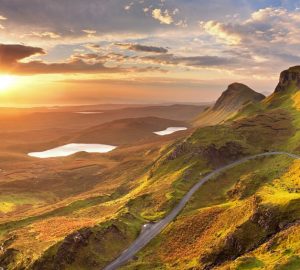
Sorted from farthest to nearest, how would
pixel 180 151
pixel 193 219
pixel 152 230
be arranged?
pixel 180 151 → pixel 152 230 → pixel 193 219

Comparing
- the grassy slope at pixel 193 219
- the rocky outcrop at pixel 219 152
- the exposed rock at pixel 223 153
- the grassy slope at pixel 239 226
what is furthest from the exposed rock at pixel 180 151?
the grassy slope at pixel 239 226

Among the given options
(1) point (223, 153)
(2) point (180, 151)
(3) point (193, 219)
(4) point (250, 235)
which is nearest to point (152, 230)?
(3) point (193, 219)

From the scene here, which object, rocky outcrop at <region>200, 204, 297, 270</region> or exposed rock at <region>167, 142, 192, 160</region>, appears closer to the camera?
rocky outcrop at <region>200, 204, 297, 270</region>

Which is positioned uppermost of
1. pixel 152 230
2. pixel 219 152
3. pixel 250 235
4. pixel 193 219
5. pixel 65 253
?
pixel 219 152

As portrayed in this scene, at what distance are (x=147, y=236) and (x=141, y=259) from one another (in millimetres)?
11835

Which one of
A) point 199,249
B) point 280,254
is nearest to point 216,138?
point 199,249

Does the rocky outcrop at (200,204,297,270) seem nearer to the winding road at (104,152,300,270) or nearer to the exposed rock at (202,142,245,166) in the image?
the winding road at (104,152,300,270)

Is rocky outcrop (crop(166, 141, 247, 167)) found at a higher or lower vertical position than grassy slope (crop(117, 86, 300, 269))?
higher

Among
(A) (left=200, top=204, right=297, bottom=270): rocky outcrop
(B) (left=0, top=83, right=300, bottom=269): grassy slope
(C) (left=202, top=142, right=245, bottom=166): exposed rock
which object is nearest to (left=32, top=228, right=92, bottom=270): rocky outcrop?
(B) (left=0, top=83, right=300, bottom=269): grassy slope

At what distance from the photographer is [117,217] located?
105 meters

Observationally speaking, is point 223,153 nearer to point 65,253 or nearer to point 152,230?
point 152,230

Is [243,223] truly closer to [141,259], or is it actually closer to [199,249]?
[199,249]

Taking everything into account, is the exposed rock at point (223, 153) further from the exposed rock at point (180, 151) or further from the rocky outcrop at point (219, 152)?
the exposed rock at point (180, 151)

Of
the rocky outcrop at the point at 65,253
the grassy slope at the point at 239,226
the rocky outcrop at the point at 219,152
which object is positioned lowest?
the rocky outcrop at the point at 65,253
